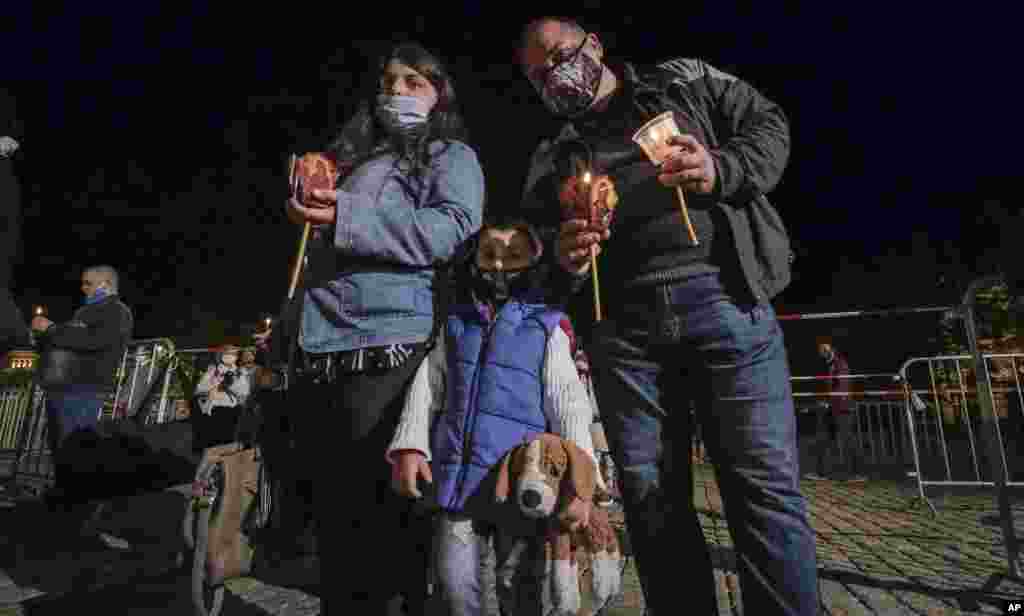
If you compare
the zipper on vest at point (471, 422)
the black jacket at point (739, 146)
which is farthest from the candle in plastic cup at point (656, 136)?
the zipper on vest at point (471, 422)

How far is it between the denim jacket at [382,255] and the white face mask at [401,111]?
0.21m

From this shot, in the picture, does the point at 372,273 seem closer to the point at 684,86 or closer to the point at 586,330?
the point at 586,330

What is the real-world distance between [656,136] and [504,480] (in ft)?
4.09

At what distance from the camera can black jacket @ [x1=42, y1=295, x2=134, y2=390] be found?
197 inches

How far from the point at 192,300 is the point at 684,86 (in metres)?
20.1

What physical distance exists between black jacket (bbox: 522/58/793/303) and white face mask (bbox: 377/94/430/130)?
0.82 metres

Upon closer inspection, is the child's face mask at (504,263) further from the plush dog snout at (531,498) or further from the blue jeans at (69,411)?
the blue jeans at (69,411)

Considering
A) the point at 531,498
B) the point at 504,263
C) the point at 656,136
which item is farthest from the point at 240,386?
the point at 656,136

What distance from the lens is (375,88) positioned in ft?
6.99

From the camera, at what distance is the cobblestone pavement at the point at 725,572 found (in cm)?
288

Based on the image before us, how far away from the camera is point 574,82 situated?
2.03 metres

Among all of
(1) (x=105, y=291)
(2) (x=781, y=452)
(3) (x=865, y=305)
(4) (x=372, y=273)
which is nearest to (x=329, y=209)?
(4) (x=372, y=273)

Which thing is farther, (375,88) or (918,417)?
(918,417)

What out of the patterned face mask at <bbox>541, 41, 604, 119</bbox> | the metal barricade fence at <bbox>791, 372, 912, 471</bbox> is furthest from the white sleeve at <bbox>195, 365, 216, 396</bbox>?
the metal barricade fence at <bbox>791, 372, 912, 471</bbox>
